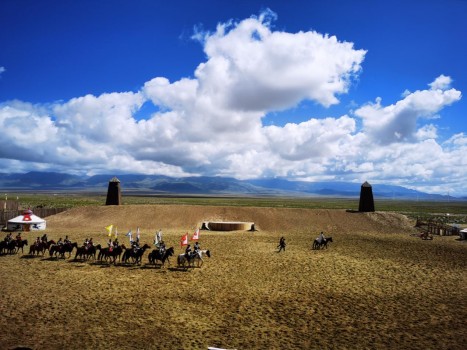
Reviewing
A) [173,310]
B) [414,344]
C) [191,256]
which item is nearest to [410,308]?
[414,344]

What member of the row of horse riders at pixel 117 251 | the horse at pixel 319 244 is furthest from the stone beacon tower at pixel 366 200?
the row of horse riders at pixel 117 251

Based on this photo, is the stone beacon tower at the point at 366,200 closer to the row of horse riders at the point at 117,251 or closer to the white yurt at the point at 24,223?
the row of horse riders at the point at 117,251

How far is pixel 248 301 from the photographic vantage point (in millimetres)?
17734

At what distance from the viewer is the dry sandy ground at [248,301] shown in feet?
43.8

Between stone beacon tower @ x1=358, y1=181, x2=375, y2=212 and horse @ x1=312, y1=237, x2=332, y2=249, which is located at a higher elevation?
stone beacon tower @ x1=358, y1=181, x2=375, y2=212

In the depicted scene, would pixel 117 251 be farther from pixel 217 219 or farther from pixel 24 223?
pixel 217 219

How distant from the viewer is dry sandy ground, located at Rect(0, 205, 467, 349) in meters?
13.3

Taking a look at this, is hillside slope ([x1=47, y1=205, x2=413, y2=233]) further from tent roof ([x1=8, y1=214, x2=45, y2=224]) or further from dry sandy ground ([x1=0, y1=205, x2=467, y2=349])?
dry sandy ground ([x1=0, y1=205, x2=467, y2=349])

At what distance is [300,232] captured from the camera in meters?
47.8

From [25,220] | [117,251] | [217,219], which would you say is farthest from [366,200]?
[25,220]

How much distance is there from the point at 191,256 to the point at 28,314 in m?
11.3

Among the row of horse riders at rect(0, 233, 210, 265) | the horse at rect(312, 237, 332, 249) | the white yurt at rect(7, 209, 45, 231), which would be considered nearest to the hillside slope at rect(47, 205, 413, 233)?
the white yurt at rect(7, 209, 45, 231)

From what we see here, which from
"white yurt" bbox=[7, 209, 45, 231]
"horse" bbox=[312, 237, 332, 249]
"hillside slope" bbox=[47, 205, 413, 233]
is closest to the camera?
"horse" bbox=[312, 237, 332, 249]

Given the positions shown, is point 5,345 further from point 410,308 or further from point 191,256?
point 410,308
